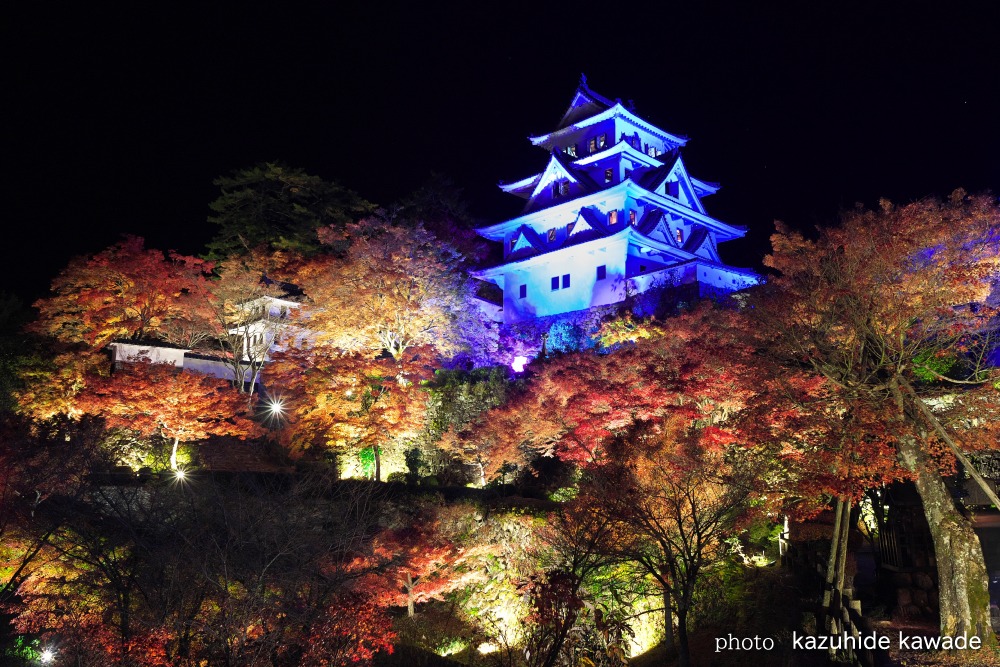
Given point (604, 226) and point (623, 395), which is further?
point (604, 226)

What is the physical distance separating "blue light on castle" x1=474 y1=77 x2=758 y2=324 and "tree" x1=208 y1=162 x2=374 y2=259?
8.84 metres

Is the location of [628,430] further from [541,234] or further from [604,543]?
[541,234]

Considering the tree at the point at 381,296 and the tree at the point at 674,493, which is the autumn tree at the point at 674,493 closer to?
the tree at the point at 674,493

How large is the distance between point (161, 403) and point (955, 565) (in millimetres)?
20223

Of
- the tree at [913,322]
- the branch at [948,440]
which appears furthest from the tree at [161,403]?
the branch at [948,440]

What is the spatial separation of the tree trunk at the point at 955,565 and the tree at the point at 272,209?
30892mm

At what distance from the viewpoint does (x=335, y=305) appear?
25.9 meters

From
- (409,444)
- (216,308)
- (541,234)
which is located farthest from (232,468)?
(541,234)

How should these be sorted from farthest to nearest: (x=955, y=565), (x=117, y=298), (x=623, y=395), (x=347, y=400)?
1. (x=117, y=298)
2. (x=347, y=400)
3. (x=623, y=395)
4. (x=955, y=565)

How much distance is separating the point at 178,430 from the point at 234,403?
2.17 metres

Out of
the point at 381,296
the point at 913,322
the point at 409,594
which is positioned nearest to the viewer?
the point at 913,322

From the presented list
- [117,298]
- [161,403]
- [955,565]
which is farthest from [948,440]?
[117,298]

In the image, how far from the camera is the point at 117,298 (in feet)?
88.1

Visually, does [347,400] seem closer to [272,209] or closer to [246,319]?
[246,319]
